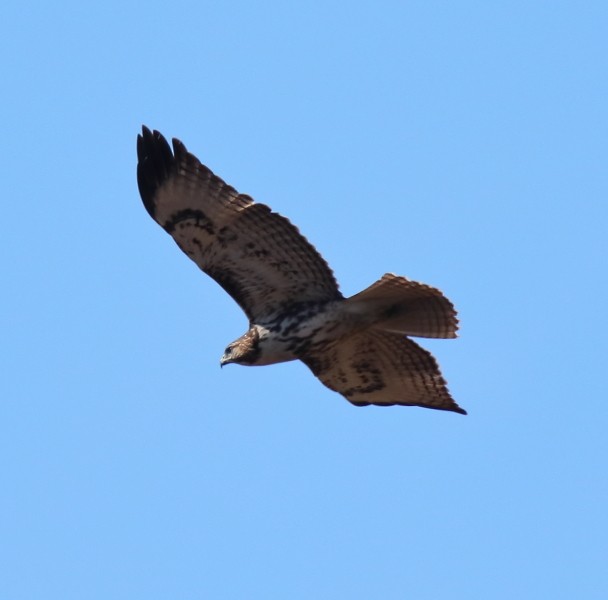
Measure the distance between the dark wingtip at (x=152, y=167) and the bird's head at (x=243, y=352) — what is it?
1305 mm

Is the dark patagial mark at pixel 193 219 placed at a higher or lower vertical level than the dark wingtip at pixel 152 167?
lower

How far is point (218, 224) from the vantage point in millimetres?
15398

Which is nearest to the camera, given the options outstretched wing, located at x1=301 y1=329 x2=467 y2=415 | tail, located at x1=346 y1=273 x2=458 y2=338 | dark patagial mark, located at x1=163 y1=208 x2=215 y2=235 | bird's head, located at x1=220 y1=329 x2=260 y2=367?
tail, located at x1=346 y1=273 x2=458 y2=338

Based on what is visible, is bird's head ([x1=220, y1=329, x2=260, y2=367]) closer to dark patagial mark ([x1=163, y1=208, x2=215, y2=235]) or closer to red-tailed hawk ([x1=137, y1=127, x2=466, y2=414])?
red-tailed hawk ([x1=137, y1=127, x2=466, y2=414])

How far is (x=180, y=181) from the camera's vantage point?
50.5ft

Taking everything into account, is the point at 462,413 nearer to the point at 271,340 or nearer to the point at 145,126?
the point at 271,340

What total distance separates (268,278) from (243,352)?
0.66 meters

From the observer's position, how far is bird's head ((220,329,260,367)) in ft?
51.0

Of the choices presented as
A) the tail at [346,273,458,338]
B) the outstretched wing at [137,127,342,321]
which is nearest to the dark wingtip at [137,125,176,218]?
the outstretched wing at [137,127,342,321]

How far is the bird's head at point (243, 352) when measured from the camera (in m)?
15.6

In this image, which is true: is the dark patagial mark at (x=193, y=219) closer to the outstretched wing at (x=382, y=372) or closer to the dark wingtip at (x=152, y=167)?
the dark wingtip at (x=152, y=167)

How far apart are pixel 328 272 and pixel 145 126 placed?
1.94 meters

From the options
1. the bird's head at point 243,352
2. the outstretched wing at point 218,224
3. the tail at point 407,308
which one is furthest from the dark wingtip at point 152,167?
the tail at point 407,308

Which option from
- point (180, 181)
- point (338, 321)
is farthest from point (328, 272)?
point (180, 181)
